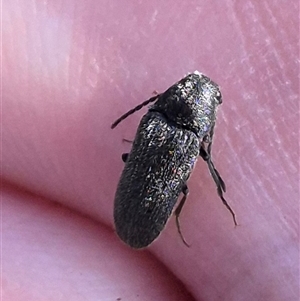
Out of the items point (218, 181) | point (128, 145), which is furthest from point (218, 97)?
point (128, 145)

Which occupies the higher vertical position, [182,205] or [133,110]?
[133,110]

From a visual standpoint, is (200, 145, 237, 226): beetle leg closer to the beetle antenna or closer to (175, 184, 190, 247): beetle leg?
(175, 184, 190, 247): beetle leg

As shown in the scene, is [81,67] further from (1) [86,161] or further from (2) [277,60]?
(2) [277,60]

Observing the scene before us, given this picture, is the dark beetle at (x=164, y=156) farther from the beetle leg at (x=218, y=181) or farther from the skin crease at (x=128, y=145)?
the skin crease at (x=128, y=145)

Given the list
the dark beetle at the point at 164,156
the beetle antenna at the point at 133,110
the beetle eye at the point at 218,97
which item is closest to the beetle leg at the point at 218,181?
the dark beetle at the point at 164,156

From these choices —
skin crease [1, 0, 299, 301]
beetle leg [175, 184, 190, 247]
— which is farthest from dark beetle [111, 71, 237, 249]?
skin crease [1, 0, 299, 301]

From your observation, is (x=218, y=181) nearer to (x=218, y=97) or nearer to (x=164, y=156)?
(x=164, y=156)
